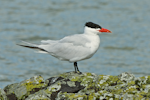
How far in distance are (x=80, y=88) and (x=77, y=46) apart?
148 cm

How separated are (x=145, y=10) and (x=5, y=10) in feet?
26.2

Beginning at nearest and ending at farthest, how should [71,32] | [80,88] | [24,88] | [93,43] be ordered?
[80,88] < [24,88] < [93,43] < [71,32]

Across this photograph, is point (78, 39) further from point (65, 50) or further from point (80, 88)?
point (80, 88)

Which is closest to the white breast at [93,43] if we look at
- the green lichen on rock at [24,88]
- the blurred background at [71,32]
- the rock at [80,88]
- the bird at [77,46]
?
the bird at [77,46]

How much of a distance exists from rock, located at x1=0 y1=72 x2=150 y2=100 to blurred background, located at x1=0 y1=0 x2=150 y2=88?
13.4 ft

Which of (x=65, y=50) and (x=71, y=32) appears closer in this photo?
(x=65, y=50)

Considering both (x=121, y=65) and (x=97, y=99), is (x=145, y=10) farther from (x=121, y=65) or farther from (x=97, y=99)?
(x=97, y=99)

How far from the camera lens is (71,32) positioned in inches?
584

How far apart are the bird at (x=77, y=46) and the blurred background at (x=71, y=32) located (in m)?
3.36

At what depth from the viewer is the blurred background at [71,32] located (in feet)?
37.1

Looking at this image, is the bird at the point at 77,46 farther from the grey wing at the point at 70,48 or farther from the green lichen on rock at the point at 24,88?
the green lichen on rock at the point at 24,88

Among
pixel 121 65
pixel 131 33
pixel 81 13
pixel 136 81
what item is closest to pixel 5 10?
pixel 81 13

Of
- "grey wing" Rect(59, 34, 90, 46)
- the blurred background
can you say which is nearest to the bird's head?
"grey wing" Rect(59, 34, 90, 46)

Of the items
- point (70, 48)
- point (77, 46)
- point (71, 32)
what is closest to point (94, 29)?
point (77, 46)
